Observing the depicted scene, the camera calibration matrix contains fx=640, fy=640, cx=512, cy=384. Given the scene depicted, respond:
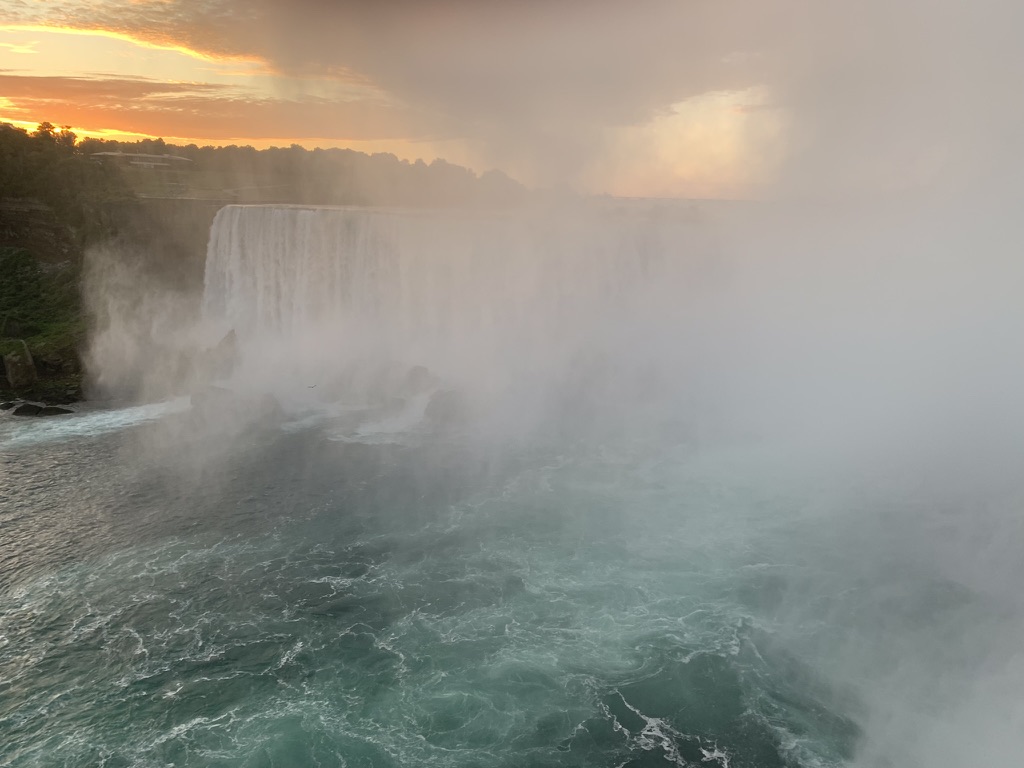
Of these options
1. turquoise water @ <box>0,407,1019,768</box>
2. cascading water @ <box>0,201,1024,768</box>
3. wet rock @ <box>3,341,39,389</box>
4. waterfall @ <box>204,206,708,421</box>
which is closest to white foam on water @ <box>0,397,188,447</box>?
cascading water @ <box>0,201,1024,768</box>

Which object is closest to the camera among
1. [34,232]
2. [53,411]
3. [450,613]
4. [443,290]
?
[450,613]

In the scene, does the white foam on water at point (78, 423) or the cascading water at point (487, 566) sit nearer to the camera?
the cascading water at point (487, 566)

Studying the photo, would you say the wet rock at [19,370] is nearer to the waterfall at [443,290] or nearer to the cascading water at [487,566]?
the cascading water at [487,566]

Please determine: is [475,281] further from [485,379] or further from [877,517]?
[877,517]

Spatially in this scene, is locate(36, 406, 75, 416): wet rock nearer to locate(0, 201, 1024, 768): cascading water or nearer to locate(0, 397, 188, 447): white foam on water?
locate(0, 397, 188, 447): white foam on water

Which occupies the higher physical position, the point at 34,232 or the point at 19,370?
the point at 34,232

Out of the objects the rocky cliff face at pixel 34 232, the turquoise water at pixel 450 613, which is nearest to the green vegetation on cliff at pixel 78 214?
the rocky cliff face at pixel 34 232

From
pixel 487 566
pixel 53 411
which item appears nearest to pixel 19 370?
pixel 53 411

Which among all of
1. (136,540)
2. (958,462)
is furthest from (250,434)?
(958,462)

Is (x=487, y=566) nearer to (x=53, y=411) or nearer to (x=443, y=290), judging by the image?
(x=443, y=290)
